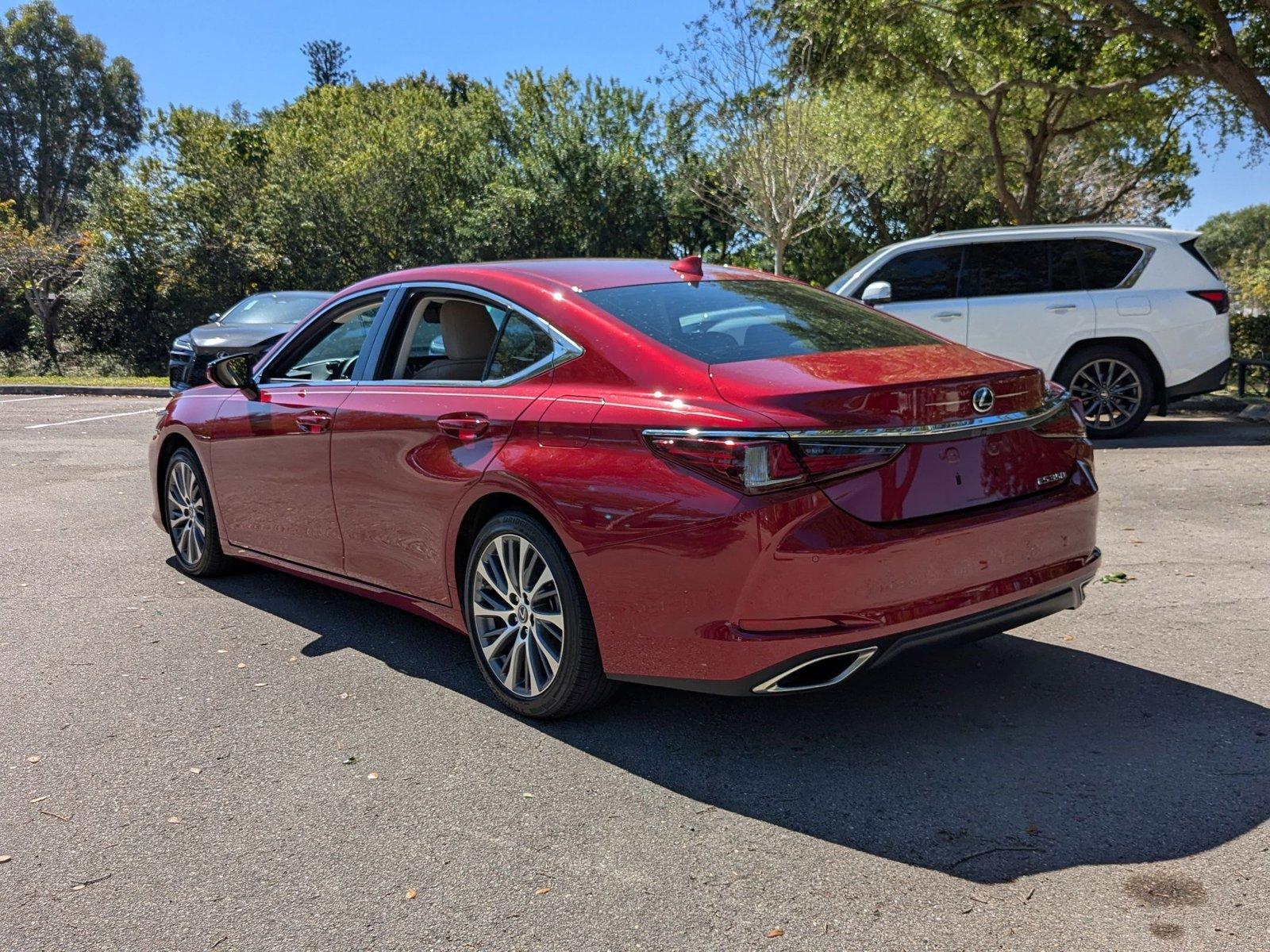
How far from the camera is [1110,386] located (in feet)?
35.4

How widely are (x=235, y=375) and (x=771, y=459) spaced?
323 cm

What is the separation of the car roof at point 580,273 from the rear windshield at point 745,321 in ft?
0.23

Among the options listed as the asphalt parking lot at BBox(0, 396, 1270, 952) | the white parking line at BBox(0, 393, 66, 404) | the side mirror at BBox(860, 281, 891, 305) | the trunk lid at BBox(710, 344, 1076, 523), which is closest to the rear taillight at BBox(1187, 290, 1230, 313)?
the side mirror at BBox(860, 281, 891, 305)

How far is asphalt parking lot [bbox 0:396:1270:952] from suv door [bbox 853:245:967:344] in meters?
5.82

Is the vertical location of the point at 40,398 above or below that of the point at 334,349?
below

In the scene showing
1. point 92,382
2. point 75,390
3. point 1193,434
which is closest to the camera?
point 1193,434

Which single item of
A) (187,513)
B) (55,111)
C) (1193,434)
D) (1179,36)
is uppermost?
(55,111)

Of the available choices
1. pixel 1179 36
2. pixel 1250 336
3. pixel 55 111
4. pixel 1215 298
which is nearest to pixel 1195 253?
pixel 1215 298

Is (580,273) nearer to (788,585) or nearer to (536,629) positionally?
(536,629)

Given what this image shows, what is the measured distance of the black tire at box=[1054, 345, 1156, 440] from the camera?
10.6 metres

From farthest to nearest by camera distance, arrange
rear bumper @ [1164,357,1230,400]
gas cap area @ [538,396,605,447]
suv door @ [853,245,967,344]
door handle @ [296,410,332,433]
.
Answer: suv door @ [853,245,967,344] < rear bumper @ [1164,357,1230,400] < door handle @ [296,410,332,433] < gas cap area @ [538,396,605,447]

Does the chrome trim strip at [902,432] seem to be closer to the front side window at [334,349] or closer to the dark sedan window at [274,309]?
the front side window at [334,349]

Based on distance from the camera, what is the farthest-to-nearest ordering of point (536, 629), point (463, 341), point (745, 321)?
point (463, 341) → point (745, 321) → point (536, 629)

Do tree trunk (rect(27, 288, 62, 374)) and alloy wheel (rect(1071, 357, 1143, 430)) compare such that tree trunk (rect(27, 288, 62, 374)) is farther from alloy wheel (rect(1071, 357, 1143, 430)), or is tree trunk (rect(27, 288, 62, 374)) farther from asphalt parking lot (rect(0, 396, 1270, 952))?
asphalt parking lot (rect(0, 396, 1270, 952))
